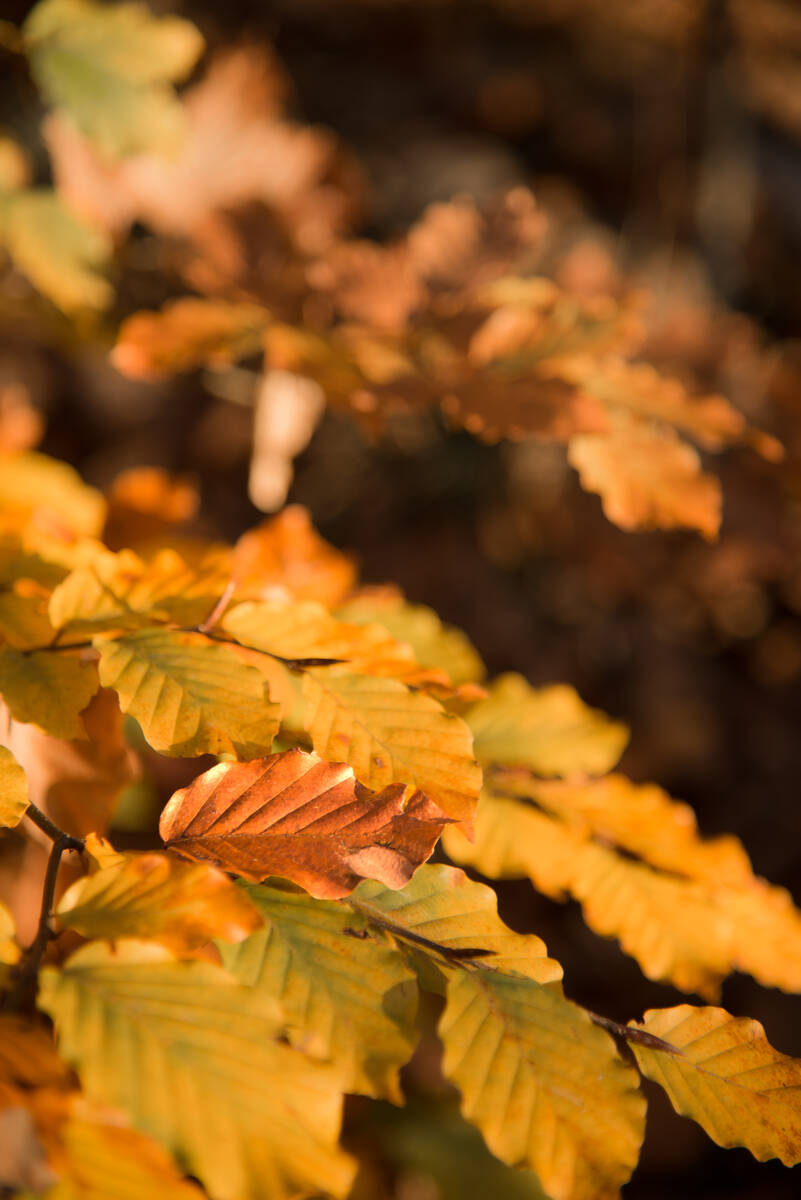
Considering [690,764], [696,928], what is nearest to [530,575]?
[690,764]

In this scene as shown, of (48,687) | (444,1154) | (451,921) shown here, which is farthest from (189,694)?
(444,1154)

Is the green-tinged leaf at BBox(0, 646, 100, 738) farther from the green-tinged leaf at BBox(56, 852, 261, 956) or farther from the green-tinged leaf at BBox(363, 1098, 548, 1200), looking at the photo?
the green-tinged leaf at BBox(363, 1098, 548, 1200)

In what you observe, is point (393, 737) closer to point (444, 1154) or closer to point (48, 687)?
point (48, 687)

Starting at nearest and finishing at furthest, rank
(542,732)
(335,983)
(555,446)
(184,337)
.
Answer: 1. (335,983)
2. (542,732)
3. (184,337)
4. (555,446)

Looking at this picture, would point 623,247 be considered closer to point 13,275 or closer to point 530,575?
point 530,575

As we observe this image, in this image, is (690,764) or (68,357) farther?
(68,357)

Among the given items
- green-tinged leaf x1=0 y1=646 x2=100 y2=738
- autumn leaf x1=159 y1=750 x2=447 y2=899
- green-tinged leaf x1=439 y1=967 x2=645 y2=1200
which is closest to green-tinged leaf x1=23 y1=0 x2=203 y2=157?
green-tinged leaf x1=0 y1=646 x2=100 y2=738
